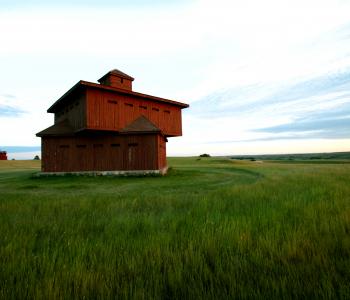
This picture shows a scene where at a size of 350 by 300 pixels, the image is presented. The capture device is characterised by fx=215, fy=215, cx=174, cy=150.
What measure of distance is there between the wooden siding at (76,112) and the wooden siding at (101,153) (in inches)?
72.5

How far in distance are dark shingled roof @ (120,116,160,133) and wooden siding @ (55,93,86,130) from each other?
3.99 metres

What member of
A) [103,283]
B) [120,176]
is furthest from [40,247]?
[120,176]

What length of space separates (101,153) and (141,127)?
5007 millimetres

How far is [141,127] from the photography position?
73.5 ft

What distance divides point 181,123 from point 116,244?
2531 centimetres

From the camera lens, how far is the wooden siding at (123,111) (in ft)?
67.7

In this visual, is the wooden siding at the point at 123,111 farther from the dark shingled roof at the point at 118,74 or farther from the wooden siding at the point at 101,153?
the dark shingled roof at the point at 118,74

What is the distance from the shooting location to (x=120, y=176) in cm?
2156

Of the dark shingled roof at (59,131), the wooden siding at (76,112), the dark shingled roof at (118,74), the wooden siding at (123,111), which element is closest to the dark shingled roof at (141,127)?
the wooden siding at (123,111)

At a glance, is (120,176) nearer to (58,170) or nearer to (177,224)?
(58,170)

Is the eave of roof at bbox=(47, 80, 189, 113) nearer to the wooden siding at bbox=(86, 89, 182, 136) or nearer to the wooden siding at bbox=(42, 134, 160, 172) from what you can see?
the wooden siding at bbox=(86, 89, 182, 136)

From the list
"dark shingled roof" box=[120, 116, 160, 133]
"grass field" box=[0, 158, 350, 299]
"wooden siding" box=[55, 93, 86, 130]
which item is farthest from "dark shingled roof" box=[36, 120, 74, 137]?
"grass field" box=[0, 158, 350, 299]

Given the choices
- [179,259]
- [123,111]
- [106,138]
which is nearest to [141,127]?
[123,111]

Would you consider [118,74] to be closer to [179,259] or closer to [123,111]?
[123,111]
